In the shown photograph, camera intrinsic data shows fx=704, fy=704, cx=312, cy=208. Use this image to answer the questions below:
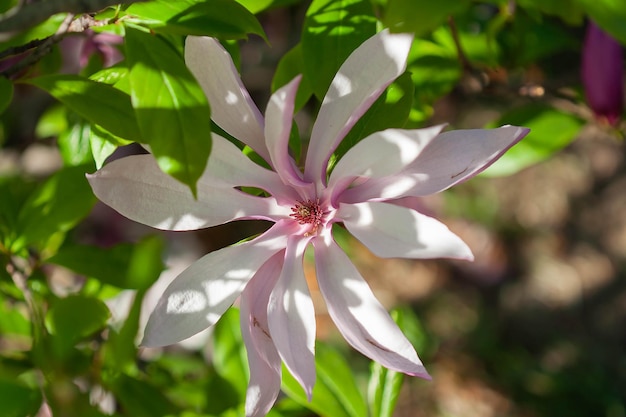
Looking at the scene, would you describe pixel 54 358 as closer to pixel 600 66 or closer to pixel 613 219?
Result: pixel 600 66

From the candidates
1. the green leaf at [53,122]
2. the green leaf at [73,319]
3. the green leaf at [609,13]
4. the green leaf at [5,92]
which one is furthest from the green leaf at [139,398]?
the green leaf at [609,13]

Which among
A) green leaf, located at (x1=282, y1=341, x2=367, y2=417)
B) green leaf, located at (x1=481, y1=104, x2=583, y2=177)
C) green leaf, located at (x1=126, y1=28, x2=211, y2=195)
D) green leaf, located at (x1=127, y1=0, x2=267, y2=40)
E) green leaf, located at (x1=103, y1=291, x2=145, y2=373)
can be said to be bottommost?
green leaf, located at (x1=282, y1=341, x2=367, y2=417)

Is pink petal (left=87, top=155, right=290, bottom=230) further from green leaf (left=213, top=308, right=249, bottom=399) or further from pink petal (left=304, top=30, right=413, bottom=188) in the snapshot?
green leaf (left=213, top=308, right=249, bottom=399)

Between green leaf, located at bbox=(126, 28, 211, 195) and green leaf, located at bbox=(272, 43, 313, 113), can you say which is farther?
green leaf, located at bbox=(272, 43, 313, 113)

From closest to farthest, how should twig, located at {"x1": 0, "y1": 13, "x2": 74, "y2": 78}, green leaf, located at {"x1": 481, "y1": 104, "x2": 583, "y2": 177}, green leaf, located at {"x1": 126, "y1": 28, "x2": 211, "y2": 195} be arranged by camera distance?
green leaf, located at {"x1": 126, "y1": 28, "x2": 211, "y2": 195} → twig, located at {"x1": 0, "y1": 13, "x2": 74, "y2": 78} → green leaf, located at {"x1": 481, "y1": 104, "x2": 583, "y2": 177}

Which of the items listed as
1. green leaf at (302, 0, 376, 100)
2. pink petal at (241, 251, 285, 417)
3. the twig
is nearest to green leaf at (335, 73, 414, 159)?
green leaf at (302, 0, 376, 100)

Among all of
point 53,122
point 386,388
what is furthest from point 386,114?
point 53,122

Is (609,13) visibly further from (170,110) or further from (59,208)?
(59,208)
